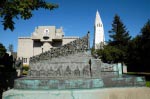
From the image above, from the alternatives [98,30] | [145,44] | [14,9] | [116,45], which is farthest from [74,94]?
[98,30]

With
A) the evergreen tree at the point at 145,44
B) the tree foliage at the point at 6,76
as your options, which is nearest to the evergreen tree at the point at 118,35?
the evergreen tree at the point at 145,44

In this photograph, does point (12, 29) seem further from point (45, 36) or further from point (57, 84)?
point (45, 36)

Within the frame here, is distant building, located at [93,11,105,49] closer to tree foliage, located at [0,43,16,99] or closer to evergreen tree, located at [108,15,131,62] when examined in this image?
evergreen tree, located at [108,15,131,62]

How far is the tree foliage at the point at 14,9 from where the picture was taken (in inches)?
337

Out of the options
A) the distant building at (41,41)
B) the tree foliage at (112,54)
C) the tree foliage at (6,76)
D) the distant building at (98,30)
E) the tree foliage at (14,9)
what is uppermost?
the distant building at (98,30)

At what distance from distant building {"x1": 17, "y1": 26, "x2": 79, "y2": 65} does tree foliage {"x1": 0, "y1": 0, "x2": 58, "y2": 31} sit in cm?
3972

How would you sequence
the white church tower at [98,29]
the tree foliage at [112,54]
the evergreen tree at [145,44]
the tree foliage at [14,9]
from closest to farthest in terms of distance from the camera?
the tree foliage at [14,9] → the evergreen tree at [145,44] → the tree foliage at [112,54] → the white church tower at [98,29]

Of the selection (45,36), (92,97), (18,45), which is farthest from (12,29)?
(18,45)

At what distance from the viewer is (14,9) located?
28.2ft

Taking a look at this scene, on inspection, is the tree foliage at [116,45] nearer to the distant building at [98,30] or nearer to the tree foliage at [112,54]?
the tree foliage at [112,54]

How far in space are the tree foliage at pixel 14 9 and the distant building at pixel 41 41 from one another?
39.7 meters

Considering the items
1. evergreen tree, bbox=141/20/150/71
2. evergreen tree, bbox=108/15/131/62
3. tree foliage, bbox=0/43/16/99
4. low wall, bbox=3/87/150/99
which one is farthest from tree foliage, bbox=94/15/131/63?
low wall, bbox=3/87/150/99

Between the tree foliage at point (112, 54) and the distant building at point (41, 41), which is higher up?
the distant building at point (41, 41)

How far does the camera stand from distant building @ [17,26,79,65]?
50594mm
